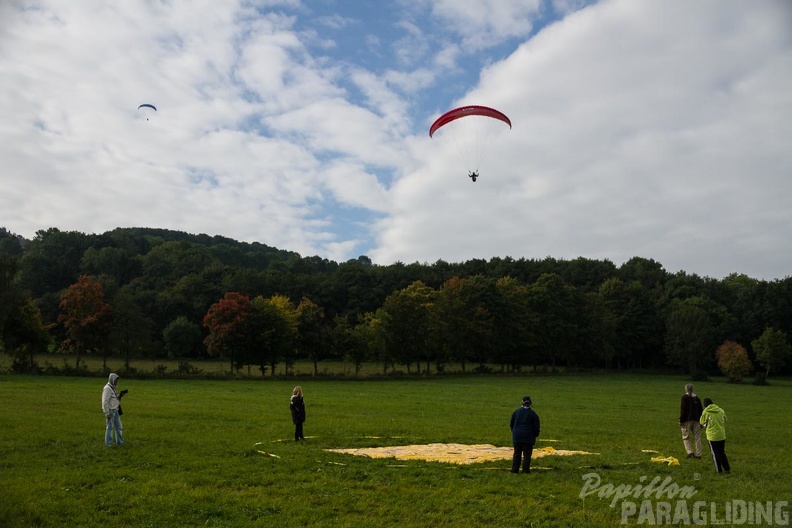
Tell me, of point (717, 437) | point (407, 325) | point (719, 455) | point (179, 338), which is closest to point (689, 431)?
point (719, 455)

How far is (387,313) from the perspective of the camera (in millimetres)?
79875

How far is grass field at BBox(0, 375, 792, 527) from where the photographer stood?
1116 centimetres

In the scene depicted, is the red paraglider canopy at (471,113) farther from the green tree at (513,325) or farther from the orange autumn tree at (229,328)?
the green tree at (513,325)

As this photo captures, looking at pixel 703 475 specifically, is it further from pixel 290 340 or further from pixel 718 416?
pixel 290 340

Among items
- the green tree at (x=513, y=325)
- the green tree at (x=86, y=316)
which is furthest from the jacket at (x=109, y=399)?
the green tree at (x=513, y=325)

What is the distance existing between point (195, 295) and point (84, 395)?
2906 inches

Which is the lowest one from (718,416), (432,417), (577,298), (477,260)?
(432,417)

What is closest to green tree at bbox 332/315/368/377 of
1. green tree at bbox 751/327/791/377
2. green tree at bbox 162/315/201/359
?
green tree at bbox 162/315/201/359

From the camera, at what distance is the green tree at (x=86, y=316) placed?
62781 mm

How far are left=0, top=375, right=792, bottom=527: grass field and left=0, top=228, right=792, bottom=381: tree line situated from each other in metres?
38.8

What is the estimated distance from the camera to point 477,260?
139125 mm

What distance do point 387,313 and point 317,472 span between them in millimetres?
65149

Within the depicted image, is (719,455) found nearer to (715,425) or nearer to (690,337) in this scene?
(715,425)

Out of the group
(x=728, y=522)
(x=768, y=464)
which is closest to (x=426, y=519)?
(x=728, y=522)
